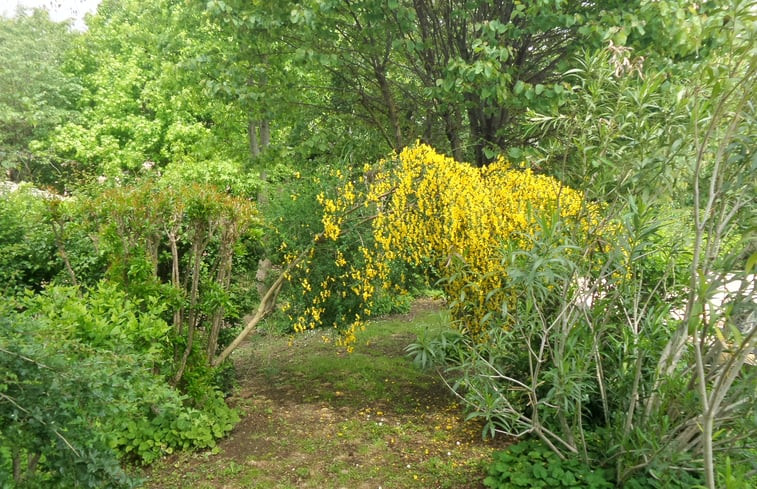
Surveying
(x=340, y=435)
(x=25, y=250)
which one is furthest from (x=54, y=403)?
(x=25, y=250)

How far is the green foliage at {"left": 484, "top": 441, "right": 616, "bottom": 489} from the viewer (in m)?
3.06

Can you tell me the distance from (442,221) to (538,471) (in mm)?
1970

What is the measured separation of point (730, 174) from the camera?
8.54 feet

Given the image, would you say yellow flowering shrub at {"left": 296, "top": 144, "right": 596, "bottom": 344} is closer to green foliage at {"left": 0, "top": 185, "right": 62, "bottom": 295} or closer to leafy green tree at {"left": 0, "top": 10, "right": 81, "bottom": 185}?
green foliage at {"left": 0, "top": 185, "right": 62, "bottom": 295}

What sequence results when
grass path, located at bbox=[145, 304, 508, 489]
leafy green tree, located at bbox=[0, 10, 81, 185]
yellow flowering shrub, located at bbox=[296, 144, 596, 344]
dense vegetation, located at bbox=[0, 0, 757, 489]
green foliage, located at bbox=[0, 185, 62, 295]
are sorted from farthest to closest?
leafy green tree, located at bbox=[0, 10, 81, 185] → green foliage, located at bbox=[0, 185, 62, 295] → yellow flowering shrub, located at bbox=[296, 144, 596, 344] → grass path, located at bbox=[145, 304, 508, 489] → dense vegetation, located at bbox=[0, 0, 757, 489]

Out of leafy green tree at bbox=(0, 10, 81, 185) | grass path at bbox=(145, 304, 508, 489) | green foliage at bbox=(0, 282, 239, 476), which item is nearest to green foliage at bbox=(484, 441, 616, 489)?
grass path at bbox=(145, 304, 508, 489)

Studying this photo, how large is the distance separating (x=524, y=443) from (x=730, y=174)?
2205 mm

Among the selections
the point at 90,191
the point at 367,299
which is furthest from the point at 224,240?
the point at 90,191

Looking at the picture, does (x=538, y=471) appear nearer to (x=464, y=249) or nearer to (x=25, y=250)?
(x=464, y=249)

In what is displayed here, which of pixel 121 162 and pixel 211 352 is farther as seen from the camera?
pixel 121 162

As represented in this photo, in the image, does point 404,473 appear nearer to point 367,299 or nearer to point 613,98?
point 367,299

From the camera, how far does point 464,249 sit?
3.76 m

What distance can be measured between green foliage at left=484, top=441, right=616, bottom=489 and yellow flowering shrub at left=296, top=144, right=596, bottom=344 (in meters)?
0.95

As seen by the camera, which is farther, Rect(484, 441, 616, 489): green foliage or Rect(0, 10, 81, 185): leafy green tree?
Rect(0, 10, 81, 185): leafy green tree
